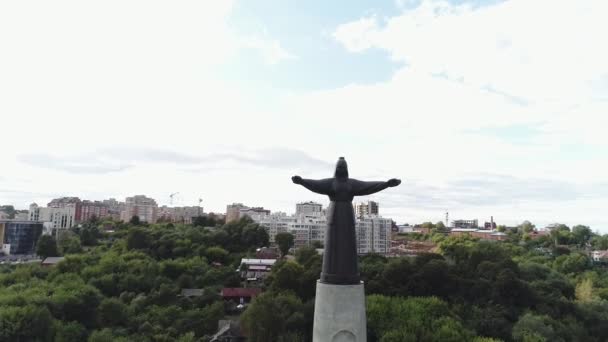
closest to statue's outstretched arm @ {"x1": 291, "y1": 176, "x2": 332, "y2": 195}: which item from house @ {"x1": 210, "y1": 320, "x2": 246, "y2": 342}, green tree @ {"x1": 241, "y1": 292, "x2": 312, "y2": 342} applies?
green tree @ {"x1": 241, "y1": 292, "x2": 312, "y2": 342}

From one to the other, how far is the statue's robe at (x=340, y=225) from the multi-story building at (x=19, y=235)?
74954mm

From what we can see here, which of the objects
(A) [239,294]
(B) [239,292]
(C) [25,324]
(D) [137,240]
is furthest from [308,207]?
(C) [25,324]

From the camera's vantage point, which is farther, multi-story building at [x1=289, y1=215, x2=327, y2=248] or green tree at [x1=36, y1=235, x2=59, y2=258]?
multi-story building at [x1=289, y1=215, x2=327, y2=248]

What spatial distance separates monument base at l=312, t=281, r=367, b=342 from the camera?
9.12m

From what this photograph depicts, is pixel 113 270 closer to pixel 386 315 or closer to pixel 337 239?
pixel 386 315

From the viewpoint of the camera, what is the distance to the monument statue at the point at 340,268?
9.18m

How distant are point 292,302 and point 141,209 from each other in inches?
3862

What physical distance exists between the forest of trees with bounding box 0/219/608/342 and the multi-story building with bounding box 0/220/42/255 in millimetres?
27461

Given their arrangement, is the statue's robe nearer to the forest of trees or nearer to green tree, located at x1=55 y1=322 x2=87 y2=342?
the forest of trees

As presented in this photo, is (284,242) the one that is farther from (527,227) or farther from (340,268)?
(527,227)

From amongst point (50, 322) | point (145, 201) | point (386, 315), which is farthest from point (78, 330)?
point (145, 201)

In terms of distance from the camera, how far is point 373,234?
77625 mm

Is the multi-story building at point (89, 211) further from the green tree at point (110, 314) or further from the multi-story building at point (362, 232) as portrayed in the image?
the green tree at point (110, 314)

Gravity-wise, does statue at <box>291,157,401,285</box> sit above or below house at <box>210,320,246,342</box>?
above
